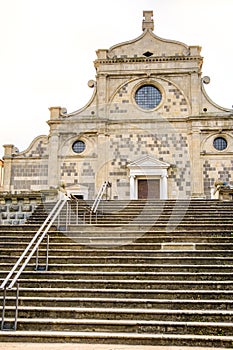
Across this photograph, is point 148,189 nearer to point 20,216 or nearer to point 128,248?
point 20,216

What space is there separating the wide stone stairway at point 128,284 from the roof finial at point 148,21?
53.1 ft

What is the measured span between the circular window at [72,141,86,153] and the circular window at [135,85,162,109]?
3.82m

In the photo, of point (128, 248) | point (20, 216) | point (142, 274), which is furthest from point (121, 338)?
point (20, 216)

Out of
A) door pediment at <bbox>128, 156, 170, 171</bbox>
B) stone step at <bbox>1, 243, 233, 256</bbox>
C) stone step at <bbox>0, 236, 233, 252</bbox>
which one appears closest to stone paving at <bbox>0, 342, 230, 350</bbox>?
stone step at <bbox>1, 243, 233, 256</bbox>

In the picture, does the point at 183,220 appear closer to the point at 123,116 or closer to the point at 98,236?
the point at 98,236

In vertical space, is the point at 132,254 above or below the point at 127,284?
above

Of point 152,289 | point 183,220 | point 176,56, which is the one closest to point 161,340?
point 152,289

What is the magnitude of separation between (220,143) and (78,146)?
7.47 meters

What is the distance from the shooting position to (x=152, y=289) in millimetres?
7219

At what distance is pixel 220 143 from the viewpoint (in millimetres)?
21172

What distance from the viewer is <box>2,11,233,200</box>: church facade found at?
20.9 metres

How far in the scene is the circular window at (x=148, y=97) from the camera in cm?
2238

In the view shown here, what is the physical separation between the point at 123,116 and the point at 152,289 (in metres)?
15.8

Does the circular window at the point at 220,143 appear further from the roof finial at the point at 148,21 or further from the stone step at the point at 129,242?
the stone step at the point at 129,242
